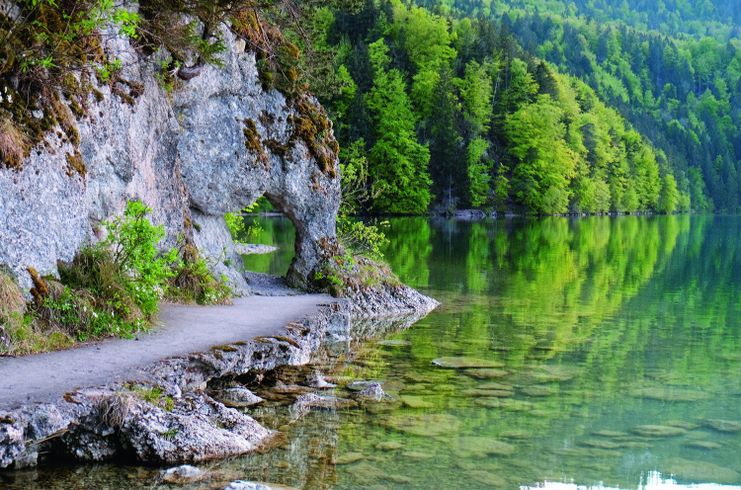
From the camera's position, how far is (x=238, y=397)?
11508mm

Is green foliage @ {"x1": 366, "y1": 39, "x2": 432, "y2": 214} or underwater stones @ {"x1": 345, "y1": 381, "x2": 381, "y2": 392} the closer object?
underwater stones @ {"x1": 345, "y1": 381, "x2": 381, "y2": 392}

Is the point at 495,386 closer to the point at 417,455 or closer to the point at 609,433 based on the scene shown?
the point at 609,433

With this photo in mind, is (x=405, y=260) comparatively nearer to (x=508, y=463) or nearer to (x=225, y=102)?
(x=225, y=102)

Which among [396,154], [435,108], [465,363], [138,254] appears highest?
[435,108]

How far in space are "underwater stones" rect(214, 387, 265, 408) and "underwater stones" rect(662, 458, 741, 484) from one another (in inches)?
208

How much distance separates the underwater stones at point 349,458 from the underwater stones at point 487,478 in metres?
1.23

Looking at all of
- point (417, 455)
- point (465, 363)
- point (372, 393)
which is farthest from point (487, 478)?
point (465, 363)

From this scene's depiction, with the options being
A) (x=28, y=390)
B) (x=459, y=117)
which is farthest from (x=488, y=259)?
(x=459, y=117)

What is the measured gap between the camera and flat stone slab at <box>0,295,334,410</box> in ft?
29.7

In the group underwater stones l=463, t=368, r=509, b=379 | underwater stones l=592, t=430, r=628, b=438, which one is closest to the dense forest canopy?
underwater stones l=463, t=368, r=509, b=379

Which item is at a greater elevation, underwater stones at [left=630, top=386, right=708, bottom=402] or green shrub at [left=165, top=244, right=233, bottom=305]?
green shrub at [left=165, top=244, right=233, bottom=305]

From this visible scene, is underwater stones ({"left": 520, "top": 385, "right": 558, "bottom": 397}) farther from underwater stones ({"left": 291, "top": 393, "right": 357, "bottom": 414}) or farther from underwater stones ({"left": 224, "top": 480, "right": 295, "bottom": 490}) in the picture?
underwater stones ({"left": 224, "top": 480, "right": 295, "bottom": 490})

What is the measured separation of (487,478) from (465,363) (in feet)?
18.8

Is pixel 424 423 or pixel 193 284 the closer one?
pixel 424 423
